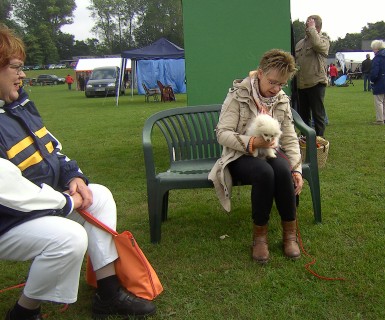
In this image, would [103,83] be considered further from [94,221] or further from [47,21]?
[47,21]

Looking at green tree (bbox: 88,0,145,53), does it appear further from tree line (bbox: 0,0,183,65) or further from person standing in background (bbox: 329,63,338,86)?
person standing in background (bbox: 329,63,338,86)

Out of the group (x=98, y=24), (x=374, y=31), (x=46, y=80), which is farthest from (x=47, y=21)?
(x=374, y=31)

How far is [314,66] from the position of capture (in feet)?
21.7

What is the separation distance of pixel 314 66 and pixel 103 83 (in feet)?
68.8

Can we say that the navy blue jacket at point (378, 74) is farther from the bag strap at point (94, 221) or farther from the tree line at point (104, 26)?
the tree line at point (104, 26)

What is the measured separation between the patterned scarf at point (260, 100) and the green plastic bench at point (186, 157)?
0.46 metres

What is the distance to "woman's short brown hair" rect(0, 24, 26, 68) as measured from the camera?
90.9 inches

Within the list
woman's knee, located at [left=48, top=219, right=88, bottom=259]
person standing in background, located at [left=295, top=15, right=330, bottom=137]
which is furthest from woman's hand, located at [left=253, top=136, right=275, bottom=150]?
person standing in background, located at [left=295, top=15, right=330, bottom=137]

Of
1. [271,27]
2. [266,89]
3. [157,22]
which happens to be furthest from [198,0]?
[157,22]

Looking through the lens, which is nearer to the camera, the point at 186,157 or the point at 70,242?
the point at 70,242

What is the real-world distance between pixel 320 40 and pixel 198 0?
1936 millimetres

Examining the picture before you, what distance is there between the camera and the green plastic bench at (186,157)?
3.41 metres

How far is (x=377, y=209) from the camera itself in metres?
4.09

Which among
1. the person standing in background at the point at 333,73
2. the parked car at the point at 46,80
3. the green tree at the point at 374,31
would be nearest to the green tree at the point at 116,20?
the parked car at the point at 46,80
